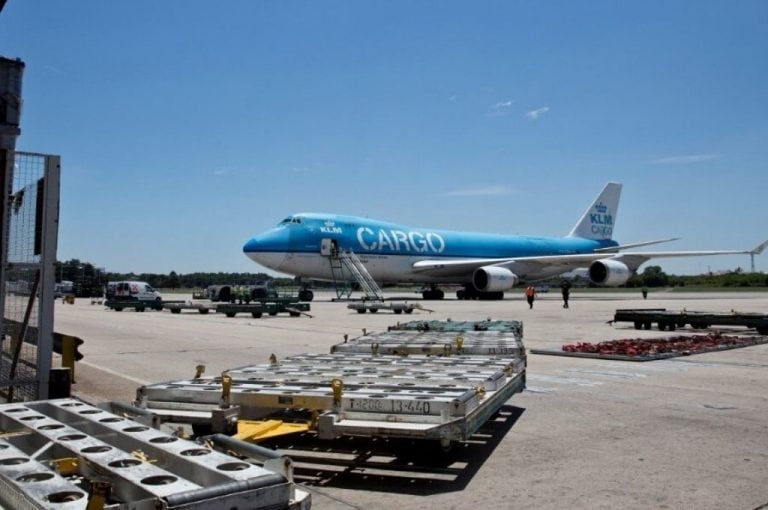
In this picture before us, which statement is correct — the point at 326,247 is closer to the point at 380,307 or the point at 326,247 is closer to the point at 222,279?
the point at 380,307

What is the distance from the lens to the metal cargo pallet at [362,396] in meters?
4.69

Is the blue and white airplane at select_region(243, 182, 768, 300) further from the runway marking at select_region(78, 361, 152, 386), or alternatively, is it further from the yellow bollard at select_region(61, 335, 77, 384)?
the yellow bollard at select_region(61, 335, 77, 384)

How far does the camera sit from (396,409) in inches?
191

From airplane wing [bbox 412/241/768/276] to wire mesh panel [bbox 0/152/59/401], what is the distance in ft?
119

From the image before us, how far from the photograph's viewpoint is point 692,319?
19062mm

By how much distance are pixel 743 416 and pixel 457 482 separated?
13.5 feet

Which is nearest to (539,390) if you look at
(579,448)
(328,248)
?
(579,448)

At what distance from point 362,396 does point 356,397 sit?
2.6 inches

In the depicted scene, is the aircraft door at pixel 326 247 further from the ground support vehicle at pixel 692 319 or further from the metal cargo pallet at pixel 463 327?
the metal cargo pallet at pixel 463 327

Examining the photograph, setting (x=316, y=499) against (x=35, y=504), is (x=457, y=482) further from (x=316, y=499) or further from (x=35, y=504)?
(x=35, y=504)

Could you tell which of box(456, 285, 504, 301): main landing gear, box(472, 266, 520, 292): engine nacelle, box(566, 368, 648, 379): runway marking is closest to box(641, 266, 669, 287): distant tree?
box(456, 285, 504, 301): main landing gear

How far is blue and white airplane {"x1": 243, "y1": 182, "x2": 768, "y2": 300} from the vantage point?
37.3 m

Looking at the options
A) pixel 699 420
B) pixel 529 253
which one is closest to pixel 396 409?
pixel 699 420

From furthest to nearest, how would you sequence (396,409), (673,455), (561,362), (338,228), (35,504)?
1. (338,228)
2. (561,362)
3. (673,455)
4. (396,409)
5. (35,504)
